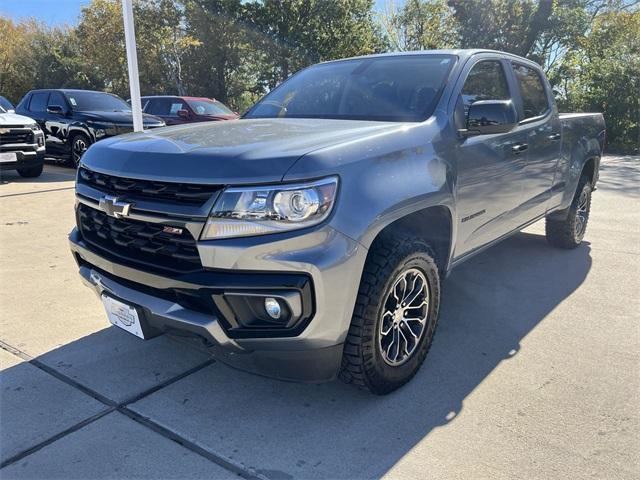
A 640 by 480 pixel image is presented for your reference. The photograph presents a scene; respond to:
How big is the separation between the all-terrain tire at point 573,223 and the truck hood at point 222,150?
3.17 meters

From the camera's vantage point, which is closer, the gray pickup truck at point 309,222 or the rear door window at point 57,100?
the gray pickup truck at point 309,222

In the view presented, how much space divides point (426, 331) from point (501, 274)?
2.09m

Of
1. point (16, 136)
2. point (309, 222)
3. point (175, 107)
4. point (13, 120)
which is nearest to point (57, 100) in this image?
point (13, 120)

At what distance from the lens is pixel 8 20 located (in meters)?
39.5

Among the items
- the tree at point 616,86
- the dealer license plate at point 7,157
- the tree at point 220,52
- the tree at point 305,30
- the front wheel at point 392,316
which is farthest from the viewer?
the tree at point 220,52

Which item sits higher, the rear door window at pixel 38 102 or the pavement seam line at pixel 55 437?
the rear door window at pixel 38 102

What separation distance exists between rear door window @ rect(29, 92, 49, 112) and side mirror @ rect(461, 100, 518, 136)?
1082cm

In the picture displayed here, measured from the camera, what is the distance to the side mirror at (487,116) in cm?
306

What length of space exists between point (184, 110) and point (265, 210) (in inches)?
432

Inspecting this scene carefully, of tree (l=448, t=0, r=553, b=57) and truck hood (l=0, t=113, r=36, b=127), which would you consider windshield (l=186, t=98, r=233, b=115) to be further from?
tree (l=448, t=0, r=553, b=57)

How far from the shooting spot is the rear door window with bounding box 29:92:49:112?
37.3 feet

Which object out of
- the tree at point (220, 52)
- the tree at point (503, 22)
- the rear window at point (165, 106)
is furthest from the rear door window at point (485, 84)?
the tree at point (220, 52)

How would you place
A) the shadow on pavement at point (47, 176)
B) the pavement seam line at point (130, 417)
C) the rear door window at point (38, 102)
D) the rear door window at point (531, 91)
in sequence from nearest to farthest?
the pavement seam line at point (130, 417) < the rear door window at point (531, 91) < the shadow on pavement at point (47, 176) < the rear door window at point (38, 102)

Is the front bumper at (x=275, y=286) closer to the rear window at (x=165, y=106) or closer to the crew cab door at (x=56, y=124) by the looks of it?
the crew cab door at (x=56, y=124)
